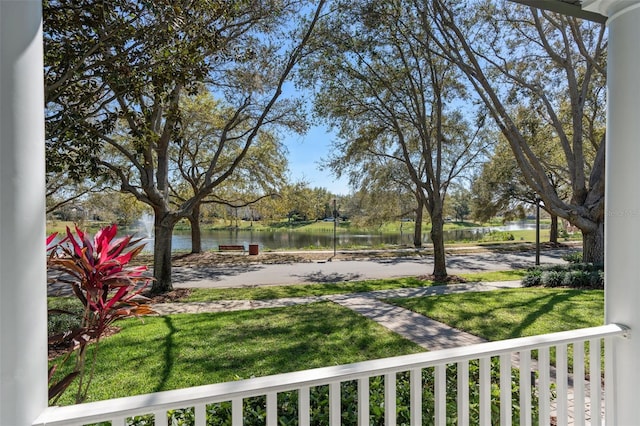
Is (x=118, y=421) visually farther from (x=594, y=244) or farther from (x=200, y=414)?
(x=594, y=244)

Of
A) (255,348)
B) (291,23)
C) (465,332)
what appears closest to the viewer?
(255,348)

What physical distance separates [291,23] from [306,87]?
185 centimetres

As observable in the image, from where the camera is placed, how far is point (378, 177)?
635 inches

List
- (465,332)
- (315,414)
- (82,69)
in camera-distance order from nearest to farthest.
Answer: (315,414), (82,69), (465,332)

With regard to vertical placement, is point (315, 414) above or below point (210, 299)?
above

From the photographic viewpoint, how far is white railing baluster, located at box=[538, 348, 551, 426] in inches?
62.1

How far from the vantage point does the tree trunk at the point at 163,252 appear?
7531mm

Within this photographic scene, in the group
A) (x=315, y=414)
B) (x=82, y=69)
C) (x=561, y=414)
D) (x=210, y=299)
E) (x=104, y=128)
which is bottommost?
(x=210, y=299)

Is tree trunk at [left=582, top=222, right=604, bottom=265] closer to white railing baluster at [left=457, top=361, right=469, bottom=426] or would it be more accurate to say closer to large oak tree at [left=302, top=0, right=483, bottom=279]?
large oak tree at [left=302, top=0, right=483, bottom=279]
